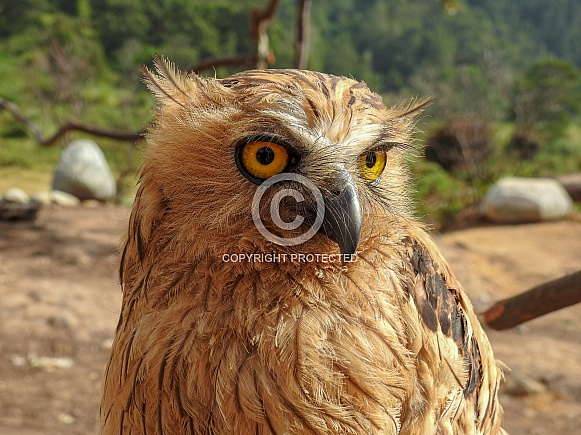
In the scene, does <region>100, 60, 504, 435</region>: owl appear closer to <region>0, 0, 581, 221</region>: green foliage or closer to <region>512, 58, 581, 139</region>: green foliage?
<region>0, 0, 581, 221</region>: green foliage

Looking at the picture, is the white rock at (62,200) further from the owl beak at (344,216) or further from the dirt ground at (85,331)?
the owl beak at (344,216)

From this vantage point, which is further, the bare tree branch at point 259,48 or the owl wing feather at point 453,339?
the bare tree branch at point 259,48

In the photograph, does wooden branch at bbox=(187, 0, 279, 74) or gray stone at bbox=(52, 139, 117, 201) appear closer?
wooden branch at bbox=(187, 0, 279, 74)

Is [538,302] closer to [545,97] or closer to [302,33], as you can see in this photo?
[302,33]

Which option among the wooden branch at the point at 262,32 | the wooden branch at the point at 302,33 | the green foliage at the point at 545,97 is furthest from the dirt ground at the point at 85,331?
the green foliage at the point at 545,97

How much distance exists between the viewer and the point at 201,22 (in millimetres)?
32906

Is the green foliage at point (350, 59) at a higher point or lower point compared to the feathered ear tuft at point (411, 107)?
higher

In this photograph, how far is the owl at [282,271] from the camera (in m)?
1.26

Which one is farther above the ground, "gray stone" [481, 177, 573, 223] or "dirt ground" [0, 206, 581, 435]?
"gray stone" [481, 177, 573, 223]

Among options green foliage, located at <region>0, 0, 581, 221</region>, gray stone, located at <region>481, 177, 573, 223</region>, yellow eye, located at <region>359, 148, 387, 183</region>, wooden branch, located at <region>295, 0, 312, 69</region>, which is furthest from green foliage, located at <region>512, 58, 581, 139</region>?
yellow eye, located at <region>359, 148, 387, 183</region>

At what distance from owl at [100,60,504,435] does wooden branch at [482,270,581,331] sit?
480 mm

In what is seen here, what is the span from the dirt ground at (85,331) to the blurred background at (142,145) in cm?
2

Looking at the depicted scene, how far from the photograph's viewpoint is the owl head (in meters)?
Answer: 1.25

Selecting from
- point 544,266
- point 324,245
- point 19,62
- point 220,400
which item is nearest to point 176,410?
point 220,400
